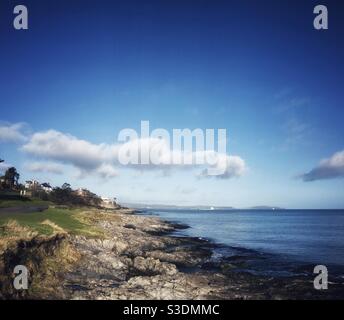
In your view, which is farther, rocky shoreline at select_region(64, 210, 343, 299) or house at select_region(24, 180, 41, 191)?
house at select_region(24, 180, 41, 191)

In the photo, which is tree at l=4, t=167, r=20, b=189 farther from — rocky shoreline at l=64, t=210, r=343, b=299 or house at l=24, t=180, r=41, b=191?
rocky shoreline at l=64, t=210, r=343, b=299

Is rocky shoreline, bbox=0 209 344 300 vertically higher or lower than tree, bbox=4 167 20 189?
lower

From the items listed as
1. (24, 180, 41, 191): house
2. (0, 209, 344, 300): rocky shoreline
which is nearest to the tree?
(24, 180, 41, 191): house

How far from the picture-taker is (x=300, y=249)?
48.9 meters

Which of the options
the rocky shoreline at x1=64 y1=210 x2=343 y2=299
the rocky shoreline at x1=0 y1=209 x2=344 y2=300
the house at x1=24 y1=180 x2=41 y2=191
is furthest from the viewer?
the house at x1=24 y1=180 x2=41 y2=191

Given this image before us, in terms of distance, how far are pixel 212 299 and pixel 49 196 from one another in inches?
3435

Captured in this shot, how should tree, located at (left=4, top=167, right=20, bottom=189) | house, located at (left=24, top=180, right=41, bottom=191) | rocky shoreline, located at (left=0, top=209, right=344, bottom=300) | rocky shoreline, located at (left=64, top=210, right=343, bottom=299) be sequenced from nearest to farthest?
1. rocky shoreline, located at (left=0, top=209, right=344, bottom=300)
2. rocky shoreline, located at (left=64, top=210, right=343, bottom=299)
3. tree, located at (left=4, top=167, right=20, bottom=189)
4. house, located at (left=24, top=180, right=41, bottom=191)

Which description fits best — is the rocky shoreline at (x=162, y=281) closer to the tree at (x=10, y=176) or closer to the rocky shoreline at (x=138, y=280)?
the rocky shoreline at (x=138, y=280)

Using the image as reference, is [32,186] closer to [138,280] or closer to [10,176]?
[10,176]

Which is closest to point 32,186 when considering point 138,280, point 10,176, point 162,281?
point 10,176

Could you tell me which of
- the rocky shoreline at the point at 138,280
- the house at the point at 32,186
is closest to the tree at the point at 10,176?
the house at the point at 32,186

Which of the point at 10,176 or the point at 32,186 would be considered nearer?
the point at 10,176
